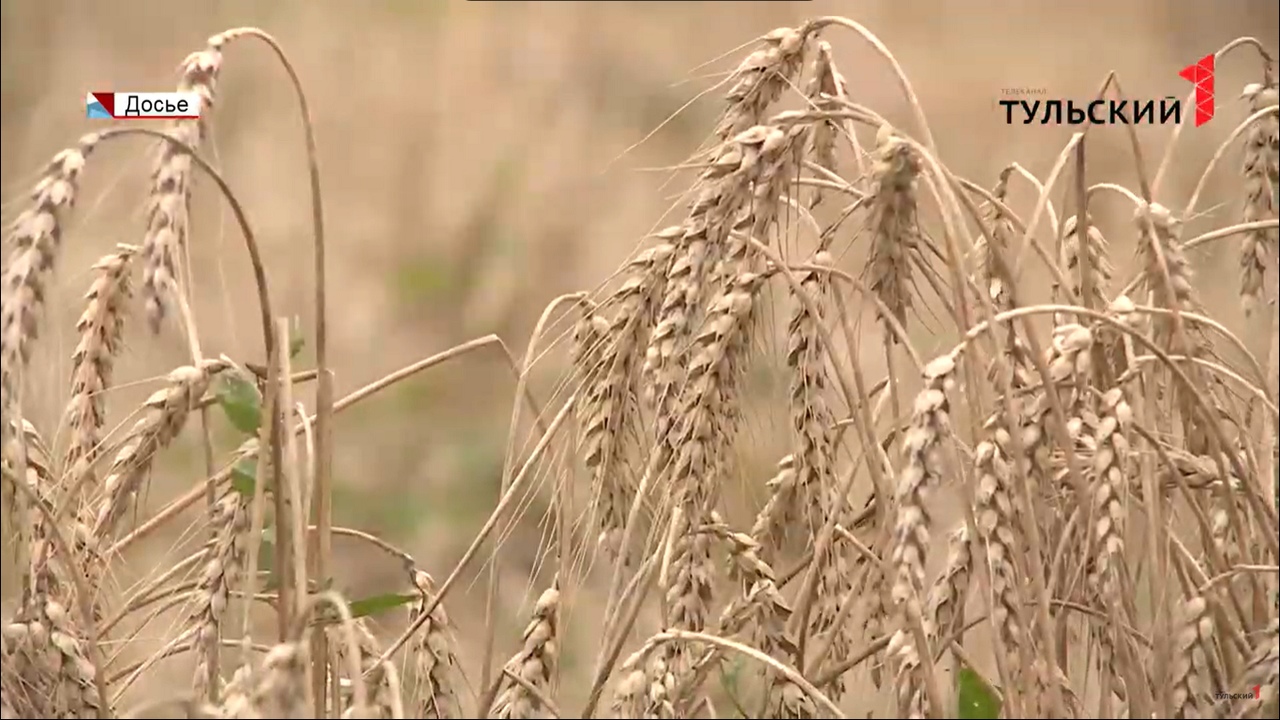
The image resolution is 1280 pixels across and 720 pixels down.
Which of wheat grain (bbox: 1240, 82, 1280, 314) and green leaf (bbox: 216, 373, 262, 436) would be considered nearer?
green leaf (bbox: 216, 373, 262, 436)

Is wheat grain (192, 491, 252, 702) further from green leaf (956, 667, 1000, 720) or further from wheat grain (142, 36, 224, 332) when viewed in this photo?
green leaf (956, 667, 1000, 720)

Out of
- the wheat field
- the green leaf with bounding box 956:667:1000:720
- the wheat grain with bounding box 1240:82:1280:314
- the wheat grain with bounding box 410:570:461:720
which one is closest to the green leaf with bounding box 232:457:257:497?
the wheat field

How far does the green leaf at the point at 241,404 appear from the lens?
469mm

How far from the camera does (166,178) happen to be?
442 mm

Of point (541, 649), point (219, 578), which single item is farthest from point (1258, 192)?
point (219, 578)

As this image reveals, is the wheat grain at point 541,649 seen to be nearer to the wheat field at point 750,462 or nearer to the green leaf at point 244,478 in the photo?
the wheat field at point 750,462

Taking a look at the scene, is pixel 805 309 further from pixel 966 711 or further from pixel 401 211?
pixel 401 211

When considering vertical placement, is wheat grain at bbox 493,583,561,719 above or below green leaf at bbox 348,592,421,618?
below

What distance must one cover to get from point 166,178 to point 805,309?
11.0 inches

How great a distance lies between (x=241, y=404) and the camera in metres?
0.47

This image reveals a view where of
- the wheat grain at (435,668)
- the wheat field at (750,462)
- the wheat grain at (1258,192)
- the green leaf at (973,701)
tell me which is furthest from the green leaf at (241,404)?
the wheat grain at (1258,192)

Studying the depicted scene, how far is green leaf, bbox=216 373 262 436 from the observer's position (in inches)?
18.5

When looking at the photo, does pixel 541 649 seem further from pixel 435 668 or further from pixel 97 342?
pixel 97 342

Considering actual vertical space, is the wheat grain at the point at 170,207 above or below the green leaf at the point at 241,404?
above
